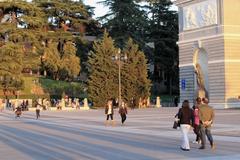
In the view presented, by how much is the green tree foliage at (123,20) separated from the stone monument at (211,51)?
2343 centimetres

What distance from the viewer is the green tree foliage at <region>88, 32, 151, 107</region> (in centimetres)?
6359

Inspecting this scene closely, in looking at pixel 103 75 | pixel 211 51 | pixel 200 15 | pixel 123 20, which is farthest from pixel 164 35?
pixel 211 51

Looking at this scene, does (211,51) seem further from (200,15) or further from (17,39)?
(17,39)

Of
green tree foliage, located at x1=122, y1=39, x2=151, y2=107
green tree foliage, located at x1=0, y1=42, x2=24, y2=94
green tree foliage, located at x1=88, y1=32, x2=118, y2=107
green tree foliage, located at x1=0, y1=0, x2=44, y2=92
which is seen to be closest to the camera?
green tree foliage, located at x1=88, y1=32, x2=118, y2=107

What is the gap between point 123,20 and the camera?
7975 centimetres

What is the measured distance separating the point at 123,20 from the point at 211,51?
98.9ft

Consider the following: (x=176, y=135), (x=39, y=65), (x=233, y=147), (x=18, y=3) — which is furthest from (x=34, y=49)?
(x=233, y=147)

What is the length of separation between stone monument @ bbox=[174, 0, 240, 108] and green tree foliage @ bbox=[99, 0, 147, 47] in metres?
23.4

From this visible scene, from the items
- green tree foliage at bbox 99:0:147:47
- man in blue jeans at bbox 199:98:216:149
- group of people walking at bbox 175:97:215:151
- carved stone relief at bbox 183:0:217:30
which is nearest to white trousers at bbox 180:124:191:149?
group of people walking at bbox 175:97:215:151

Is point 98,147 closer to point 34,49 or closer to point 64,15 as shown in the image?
point 34,49

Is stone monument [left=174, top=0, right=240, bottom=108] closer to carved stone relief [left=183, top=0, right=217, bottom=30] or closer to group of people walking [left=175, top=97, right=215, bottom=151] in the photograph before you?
carved stone relief [left=183, top=0, right=217, bottom=30]

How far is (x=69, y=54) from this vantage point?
80562mm

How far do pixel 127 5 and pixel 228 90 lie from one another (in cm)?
3317

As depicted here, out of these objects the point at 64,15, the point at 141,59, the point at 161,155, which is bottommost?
the point at 161,155
